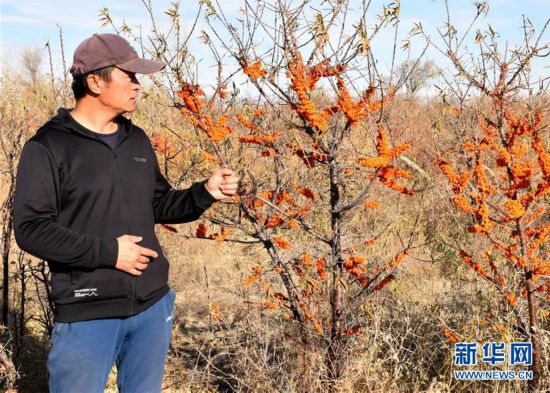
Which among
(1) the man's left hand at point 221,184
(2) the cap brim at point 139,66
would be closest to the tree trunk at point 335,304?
(1) the man's left hand at point 221,184

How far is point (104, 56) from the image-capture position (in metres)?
1.78

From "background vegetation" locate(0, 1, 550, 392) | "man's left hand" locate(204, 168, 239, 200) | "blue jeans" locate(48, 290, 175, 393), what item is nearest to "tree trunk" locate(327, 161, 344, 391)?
"background vegetation" locate(0, 1, 550, 392)

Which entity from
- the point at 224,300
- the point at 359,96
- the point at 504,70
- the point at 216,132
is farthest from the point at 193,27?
the point at 224,300

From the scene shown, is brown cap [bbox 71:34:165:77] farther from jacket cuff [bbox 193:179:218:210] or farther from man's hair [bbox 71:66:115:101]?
jacket cuff [bbox 193:179:218:210]

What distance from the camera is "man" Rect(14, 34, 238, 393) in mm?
1612

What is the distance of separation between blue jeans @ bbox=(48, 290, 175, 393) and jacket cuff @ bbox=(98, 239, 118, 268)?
0.23 metres

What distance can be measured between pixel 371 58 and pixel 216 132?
3.10 ft

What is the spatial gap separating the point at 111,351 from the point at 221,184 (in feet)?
2.58

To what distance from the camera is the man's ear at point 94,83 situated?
1.79m

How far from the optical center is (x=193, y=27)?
2.76 metres

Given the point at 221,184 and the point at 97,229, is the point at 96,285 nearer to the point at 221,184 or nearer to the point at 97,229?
the point at 97,229

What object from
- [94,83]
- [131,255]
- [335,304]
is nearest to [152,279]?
[131,255]

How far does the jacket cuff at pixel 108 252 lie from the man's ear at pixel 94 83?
0.57m

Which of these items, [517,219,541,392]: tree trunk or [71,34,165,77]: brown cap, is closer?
[71,34,165,77]: brown cap
